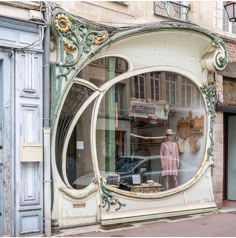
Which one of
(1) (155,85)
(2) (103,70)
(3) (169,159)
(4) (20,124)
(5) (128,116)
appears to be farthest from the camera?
(3) (169,159)

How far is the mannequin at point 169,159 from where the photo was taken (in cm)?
1048

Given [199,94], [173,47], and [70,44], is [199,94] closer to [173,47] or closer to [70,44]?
[173,47]

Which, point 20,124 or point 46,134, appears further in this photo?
point 46,134

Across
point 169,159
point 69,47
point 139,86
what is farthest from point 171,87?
point 69,47

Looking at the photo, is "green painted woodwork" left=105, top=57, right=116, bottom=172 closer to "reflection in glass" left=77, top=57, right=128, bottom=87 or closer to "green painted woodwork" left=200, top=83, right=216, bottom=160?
"reflection in glass" left=77, top=57, right=128, bottom=87

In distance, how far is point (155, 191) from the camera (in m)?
10.1

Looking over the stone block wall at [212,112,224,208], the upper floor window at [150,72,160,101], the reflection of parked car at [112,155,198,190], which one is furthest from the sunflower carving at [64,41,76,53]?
the stone block wall at [212,112,224,208]

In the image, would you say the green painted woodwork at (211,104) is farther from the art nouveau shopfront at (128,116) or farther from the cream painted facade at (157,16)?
the cream painted facade at (157,16)

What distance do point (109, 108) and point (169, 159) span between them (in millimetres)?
2127

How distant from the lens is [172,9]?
1095 centimetres

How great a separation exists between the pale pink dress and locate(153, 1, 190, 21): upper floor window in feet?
10.0

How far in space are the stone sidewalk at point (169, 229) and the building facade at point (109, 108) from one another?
222mm

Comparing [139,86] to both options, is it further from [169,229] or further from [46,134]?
[169,229]

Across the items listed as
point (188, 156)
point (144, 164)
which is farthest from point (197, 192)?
point (144, 164)
